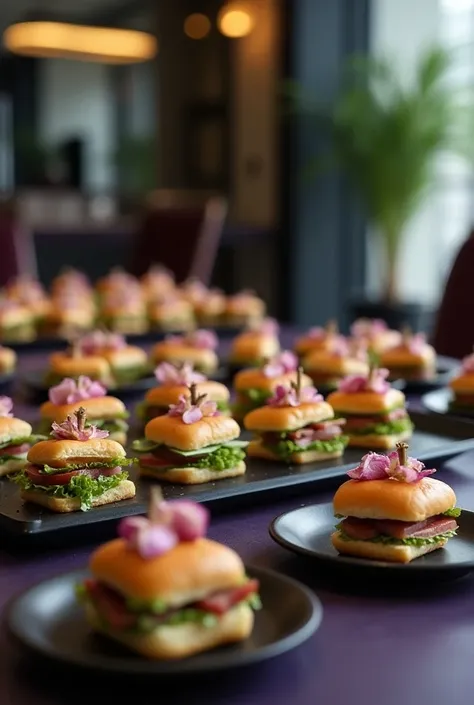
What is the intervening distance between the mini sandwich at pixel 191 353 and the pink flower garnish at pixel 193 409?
929mm

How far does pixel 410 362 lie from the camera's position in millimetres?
2424

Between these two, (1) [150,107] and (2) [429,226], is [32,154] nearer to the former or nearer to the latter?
(1) [150,107]

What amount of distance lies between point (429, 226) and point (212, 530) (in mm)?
6268

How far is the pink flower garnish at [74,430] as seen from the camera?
1.39 meters

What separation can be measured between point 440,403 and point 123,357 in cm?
73

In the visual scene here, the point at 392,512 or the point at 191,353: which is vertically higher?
the point at 392,512

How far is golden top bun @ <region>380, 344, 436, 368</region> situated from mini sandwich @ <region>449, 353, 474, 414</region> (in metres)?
0.31

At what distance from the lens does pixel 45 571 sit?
1.23 meters

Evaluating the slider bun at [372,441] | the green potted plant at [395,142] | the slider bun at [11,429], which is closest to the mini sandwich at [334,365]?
the slider bun at [372,441]

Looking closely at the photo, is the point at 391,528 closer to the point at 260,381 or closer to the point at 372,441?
the point at 372,441

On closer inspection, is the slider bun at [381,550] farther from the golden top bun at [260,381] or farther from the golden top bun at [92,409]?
the golden top bun at [260,381]

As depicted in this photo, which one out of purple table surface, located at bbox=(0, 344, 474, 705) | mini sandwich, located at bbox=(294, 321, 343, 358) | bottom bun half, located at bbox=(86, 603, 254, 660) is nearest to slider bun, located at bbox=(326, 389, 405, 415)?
purple table surface, located at bbox=(0, 344, 474, 705)

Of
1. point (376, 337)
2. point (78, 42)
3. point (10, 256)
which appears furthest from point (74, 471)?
point (78, 42)

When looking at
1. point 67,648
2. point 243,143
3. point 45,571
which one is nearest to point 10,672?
point 67,648
